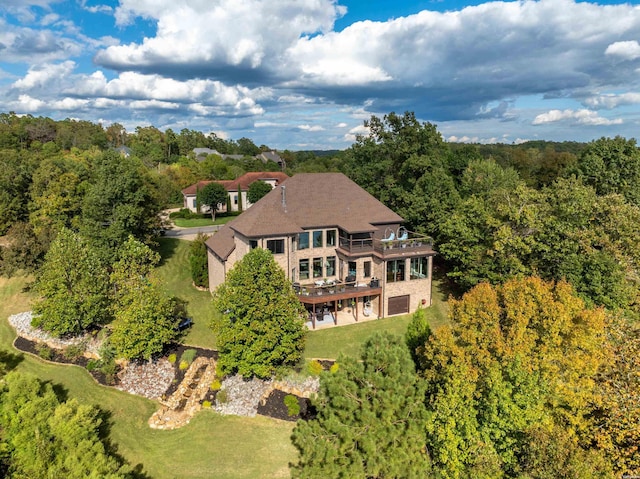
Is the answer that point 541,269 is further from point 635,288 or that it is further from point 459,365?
point 459,365

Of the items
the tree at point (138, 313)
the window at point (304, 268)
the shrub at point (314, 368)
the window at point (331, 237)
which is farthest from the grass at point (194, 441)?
the window at point (331, 237)

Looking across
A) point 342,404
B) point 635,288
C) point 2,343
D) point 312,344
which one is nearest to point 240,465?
point 342,404

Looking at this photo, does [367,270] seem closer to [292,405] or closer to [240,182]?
[292,405]

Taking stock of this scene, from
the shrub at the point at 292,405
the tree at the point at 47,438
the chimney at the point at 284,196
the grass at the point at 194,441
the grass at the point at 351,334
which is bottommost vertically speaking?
the grass at the point at 194,441

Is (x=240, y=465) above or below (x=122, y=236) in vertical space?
below

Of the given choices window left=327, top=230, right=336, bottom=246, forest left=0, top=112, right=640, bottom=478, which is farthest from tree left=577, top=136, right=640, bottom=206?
window left=327, top=230, right=336, bottom=246

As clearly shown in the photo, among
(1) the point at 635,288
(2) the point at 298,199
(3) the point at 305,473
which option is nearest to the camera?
(3) the point at 305,473

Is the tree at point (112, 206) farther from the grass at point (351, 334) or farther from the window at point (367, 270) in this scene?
the window at point (367, 270)
